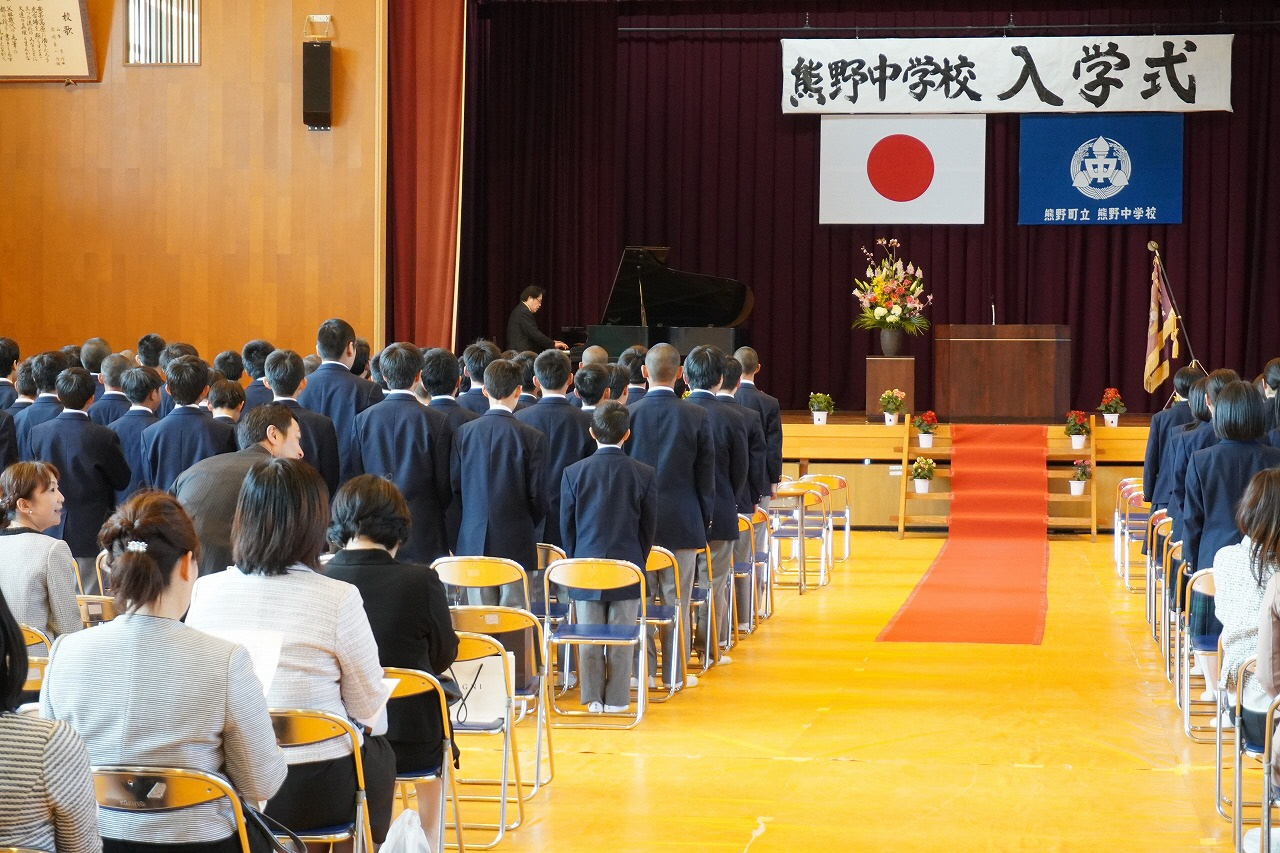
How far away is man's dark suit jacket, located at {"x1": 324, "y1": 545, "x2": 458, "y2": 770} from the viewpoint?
12.1 feet

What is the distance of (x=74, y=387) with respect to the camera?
20.1 feet

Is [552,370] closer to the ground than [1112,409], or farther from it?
farther from it

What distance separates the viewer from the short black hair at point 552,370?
6430 millimetres

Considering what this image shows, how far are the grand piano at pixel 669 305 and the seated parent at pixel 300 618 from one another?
29.6 feet

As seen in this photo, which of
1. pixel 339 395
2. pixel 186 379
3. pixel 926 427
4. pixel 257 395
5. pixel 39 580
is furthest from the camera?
pixel 926 427

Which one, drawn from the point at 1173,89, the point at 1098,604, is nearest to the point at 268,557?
the point at 1098,604

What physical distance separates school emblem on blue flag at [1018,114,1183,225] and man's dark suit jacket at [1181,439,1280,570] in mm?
9550

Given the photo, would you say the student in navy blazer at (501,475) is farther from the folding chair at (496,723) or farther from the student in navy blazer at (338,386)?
the folding chair at (496,723)

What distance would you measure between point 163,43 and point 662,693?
343 inches

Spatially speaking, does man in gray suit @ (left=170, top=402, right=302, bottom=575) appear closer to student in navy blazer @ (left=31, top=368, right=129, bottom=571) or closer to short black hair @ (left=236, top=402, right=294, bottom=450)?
short black hair @ (left=236, top=402, right=294, bottom=450)

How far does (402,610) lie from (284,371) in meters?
2.53

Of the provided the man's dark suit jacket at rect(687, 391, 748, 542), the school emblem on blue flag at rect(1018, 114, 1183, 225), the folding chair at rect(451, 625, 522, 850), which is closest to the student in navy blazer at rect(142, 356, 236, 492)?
the folding chair at rect(451, 625, 522, 850)

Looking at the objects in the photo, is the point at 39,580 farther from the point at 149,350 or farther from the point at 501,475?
the point at 149,350

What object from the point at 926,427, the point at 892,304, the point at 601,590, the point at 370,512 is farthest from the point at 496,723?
the point at 892,304
